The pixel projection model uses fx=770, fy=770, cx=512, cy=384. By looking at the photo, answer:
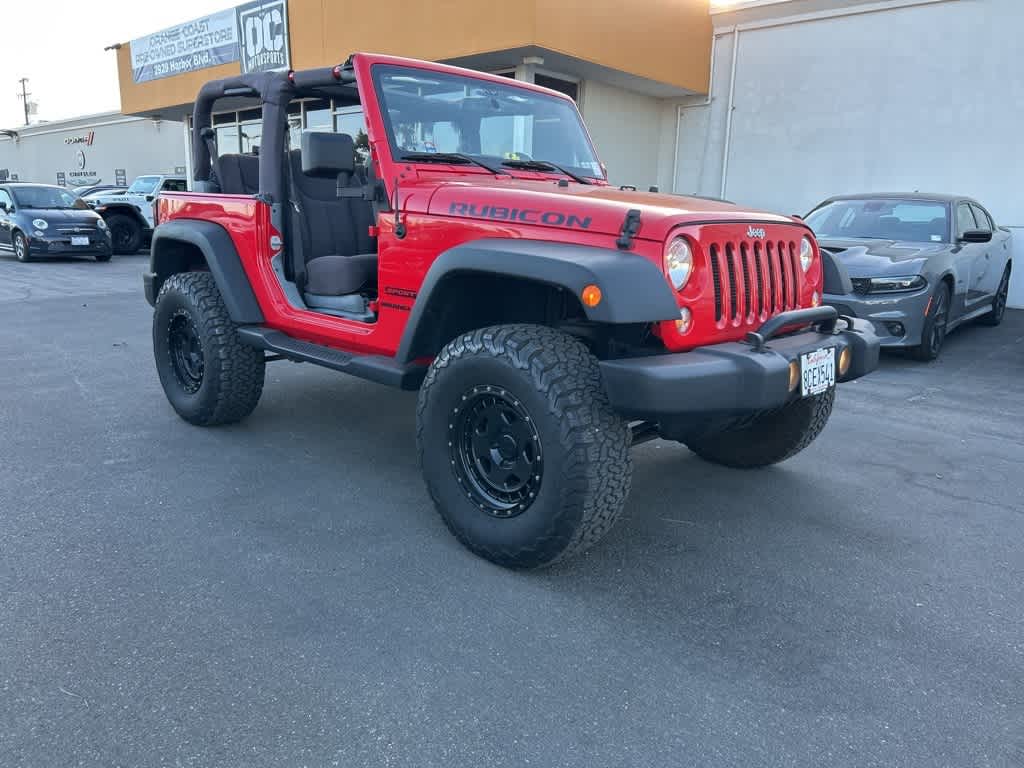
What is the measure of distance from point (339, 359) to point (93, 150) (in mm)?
32604

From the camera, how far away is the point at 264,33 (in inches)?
591

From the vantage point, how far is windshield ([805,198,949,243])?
7.66m

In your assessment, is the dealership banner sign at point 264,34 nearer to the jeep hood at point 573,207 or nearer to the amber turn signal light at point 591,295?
the jeep hood at point 573,207

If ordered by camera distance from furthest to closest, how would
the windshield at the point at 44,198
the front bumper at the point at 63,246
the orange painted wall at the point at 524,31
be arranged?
1. the windshield at the point at 44,198
2. the front bumper at the point at 63,246
3. the orange painted wall at the point at 524,31

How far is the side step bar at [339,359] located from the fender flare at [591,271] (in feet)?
2.19

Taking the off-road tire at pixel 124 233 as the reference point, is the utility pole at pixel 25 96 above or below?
above

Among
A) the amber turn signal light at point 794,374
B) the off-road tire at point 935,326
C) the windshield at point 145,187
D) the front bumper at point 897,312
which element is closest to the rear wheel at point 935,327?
the off-road tire at point 935,326

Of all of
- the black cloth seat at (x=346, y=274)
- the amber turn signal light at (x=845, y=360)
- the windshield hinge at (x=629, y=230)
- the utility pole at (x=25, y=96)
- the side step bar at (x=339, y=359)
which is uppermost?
the utility pole at (x=25, y=96)

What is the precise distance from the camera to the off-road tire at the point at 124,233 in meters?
17.3

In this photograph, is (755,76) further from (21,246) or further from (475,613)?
(21,246)

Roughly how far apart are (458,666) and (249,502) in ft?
5.40

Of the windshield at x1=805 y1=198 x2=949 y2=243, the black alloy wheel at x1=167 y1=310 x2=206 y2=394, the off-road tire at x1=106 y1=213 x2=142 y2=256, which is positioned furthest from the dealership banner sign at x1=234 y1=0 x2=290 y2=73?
the black alloy wheel at x1=167 y1=310 x2=206 y2=394

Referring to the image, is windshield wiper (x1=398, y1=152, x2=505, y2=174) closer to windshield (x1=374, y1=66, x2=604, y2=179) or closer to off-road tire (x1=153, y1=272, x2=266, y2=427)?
windshield (x1=374, y1=66, x2=604, y2=179)

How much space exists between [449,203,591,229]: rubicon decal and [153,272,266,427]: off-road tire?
74.6 inches
